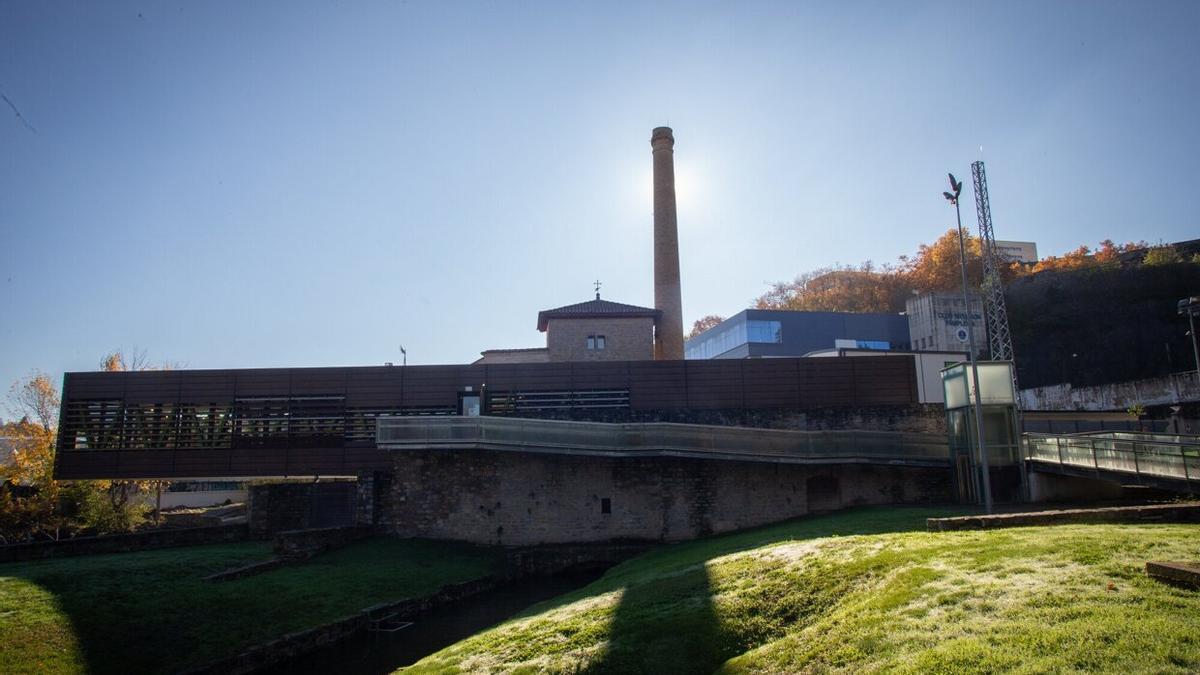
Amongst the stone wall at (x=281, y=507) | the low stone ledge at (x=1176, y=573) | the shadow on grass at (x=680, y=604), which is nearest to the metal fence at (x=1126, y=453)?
the shadow on grass at (x=680, y=604)

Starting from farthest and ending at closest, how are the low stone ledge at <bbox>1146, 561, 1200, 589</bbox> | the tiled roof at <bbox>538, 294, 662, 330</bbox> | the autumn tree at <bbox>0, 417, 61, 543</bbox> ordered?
the tiled roof at <bbox>538, 294, 662, 330</bbox> → the autumn tree at <bbox>0, 417, 61, 543</bbox> → the low stone ledge at <bbox>1146, 561, 1200, 589</bbox>

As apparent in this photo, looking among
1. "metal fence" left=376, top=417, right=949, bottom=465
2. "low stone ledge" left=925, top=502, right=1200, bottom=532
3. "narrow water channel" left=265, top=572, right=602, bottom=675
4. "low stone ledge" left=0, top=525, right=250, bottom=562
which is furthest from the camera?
"metal fence" left=376, top=417, right=949, bottom=465

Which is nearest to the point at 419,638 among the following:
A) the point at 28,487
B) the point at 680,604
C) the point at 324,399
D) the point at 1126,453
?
the point at 680,604

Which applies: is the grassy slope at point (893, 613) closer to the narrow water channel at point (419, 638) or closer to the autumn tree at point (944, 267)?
the narrow water channel at point (419, 638)

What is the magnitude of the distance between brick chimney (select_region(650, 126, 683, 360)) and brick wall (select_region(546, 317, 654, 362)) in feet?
3.91

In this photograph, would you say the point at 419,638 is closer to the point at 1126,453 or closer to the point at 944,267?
the point at 1126,453

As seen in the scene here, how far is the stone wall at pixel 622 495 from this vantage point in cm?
2495

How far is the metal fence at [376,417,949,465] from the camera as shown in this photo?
80.5 ft

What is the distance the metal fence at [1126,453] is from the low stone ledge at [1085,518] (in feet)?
8.28

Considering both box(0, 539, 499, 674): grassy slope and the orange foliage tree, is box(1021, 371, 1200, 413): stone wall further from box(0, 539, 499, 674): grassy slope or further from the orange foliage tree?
box(0, 539, 499, 674): grassy slope

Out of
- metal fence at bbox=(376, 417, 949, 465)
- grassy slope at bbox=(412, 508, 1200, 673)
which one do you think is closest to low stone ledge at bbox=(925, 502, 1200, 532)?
grassy slope at bbox=(412, 508, 1200, 673)

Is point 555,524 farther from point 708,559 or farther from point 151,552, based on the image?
point 151,552

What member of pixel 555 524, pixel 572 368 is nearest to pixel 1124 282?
pixel 572 368

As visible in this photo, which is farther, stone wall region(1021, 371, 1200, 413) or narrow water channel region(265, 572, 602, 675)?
stone wall region(1021, 371, 1200, 413)
